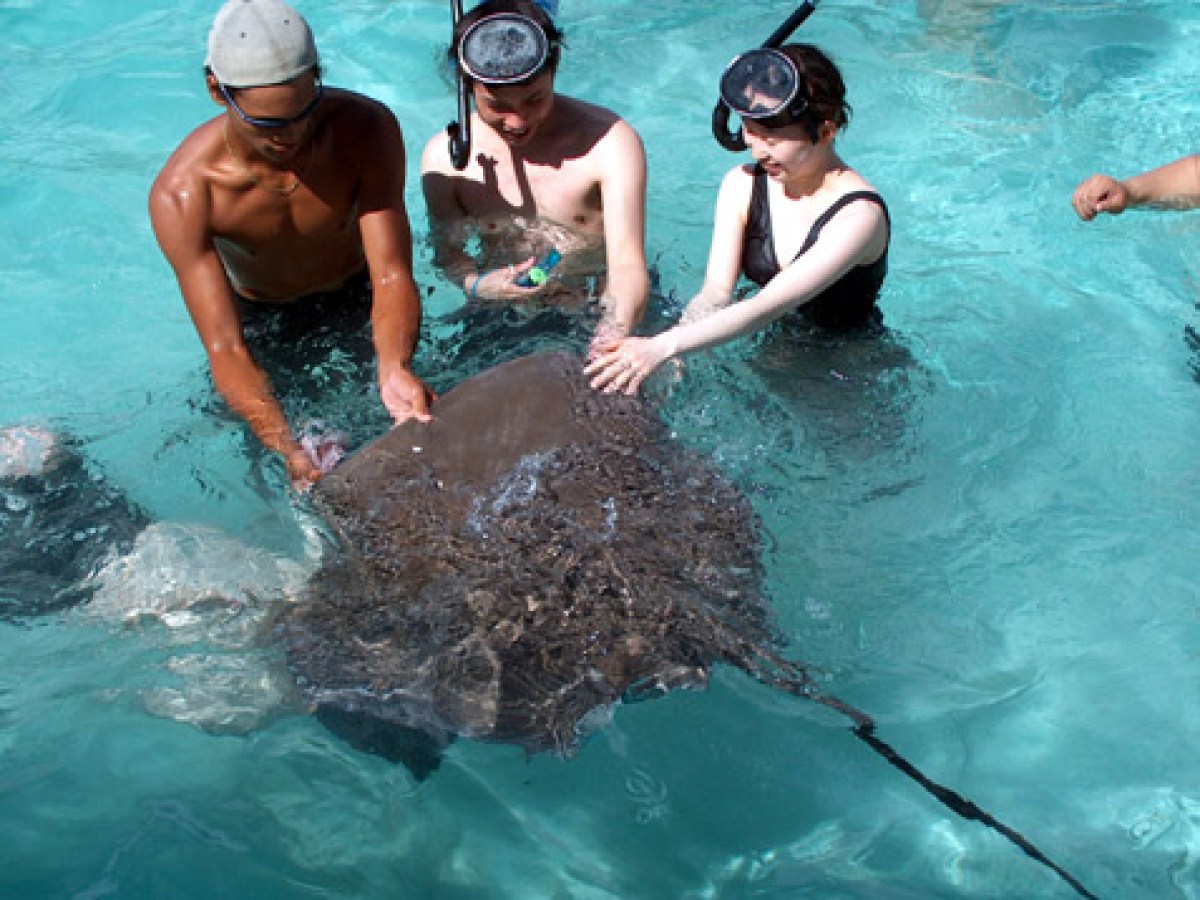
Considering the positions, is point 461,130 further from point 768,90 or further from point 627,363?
point 627,363

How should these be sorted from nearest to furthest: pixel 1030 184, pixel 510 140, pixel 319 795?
pixel 319 795 → pixel 510 140 → pixel 1030 184

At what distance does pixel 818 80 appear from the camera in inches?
160

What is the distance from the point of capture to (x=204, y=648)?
12.6 feet

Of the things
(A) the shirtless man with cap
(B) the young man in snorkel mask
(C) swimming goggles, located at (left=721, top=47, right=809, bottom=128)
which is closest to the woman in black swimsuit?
(C) swimming goggles, located at (left=721, top=47, right=809, bottom=128)

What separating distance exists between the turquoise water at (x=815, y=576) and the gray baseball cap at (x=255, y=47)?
1.58 metres


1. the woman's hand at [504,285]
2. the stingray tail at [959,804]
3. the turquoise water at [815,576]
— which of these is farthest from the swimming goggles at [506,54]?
the stingray tail at [959,804]

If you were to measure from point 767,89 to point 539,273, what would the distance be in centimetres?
116

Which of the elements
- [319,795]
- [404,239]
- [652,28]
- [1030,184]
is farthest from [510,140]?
[652,28]

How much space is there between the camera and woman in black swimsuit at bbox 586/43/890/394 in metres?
3.97

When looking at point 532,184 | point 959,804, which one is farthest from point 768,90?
point 959,804

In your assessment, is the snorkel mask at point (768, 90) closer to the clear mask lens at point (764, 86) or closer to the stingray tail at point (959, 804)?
Result: the clear mask lens at point (764, 86)

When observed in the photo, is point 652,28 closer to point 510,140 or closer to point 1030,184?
point 1030,184

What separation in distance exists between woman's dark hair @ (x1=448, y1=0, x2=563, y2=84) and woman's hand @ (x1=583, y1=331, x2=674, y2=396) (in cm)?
123

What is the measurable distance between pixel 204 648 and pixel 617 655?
4.81 feet
